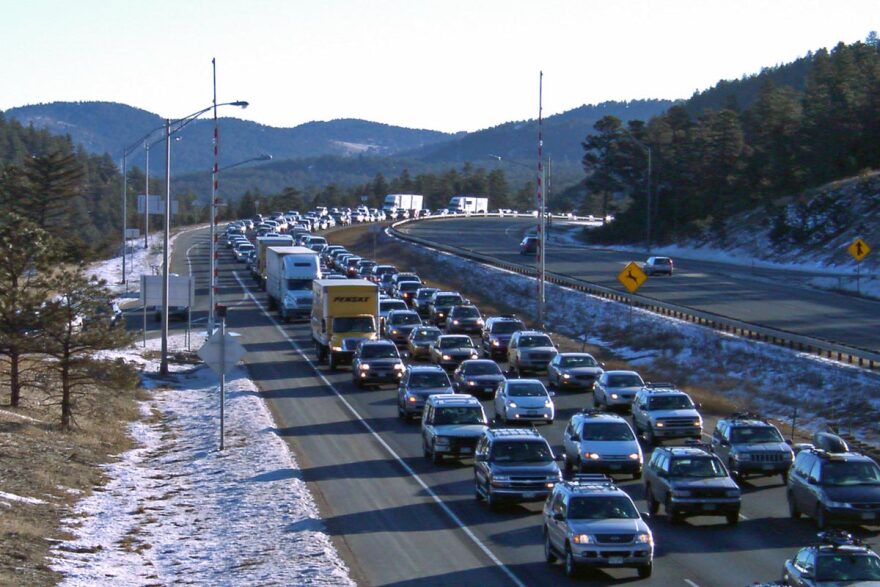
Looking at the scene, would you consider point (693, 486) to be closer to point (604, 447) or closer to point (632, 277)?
point (604, 447)

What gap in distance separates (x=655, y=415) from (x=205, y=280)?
61854 millimetres

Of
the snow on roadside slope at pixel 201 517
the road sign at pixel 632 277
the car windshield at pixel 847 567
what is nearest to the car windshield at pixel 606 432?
the snow on roadside slope at pixel 201 517

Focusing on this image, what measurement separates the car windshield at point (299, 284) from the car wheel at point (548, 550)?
44438mm

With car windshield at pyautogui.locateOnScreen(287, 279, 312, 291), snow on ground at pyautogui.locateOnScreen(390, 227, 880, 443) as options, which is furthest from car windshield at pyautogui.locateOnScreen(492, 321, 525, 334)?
car windshield at pyautogui.locateOnScreen(287, 279, 312, 291)

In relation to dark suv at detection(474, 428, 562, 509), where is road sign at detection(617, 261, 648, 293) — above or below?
above

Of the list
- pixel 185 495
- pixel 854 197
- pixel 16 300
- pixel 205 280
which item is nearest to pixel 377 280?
pixel 205 280

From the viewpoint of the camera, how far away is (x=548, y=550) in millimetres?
19484

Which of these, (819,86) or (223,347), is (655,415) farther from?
(819,86)

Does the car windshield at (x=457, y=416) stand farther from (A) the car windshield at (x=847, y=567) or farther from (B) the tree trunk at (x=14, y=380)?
(A) the car windshield at (x=847, y=567)

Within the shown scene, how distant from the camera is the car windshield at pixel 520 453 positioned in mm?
23641

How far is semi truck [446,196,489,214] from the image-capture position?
17650 centimetres

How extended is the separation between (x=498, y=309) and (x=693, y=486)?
4843 cm

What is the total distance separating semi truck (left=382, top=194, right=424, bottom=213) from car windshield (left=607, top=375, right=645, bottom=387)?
131 metres

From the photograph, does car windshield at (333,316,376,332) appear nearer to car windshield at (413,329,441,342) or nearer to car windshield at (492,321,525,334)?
car windshield at (413,329,441,342)
